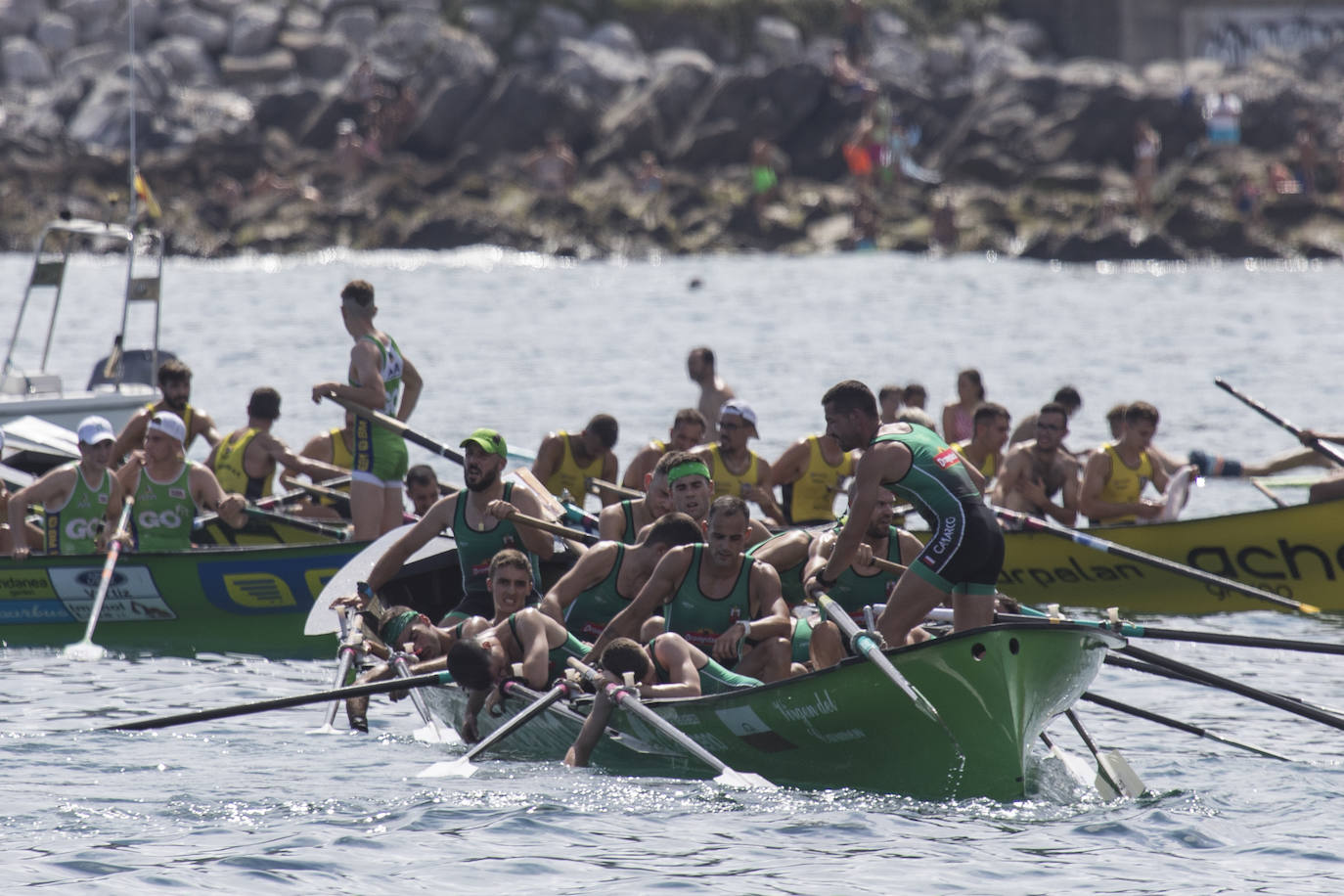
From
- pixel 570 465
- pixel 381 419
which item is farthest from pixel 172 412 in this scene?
pixel 570 465

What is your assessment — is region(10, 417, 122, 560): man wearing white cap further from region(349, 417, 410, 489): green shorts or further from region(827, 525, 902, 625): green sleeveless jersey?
region(827, 525, 902, 625): green sleeveless jersey

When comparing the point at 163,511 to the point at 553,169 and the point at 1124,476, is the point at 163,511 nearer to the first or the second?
the point at 1124,476

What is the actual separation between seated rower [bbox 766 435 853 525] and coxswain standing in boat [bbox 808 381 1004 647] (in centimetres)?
613

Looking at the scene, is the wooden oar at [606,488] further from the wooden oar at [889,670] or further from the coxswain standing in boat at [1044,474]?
the wooden oar at [889,670]

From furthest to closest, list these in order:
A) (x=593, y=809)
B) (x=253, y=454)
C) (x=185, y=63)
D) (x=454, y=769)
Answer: (x=185, y=63)
(x=253, y=454)
(x=454, y=769)
(x=593, y=809)

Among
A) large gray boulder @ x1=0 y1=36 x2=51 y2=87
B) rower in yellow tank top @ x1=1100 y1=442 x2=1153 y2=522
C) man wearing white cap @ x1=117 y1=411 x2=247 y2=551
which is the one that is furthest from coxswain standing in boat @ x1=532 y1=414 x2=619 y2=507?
large gray boulder @ x1=0 y1=36 x2=51 y2=87

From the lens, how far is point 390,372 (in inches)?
602

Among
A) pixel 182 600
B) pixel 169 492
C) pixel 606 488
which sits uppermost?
pixel 606 488

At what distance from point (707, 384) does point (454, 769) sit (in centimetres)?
845

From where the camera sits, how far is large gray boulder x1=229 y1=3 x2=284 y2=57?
2613 inches

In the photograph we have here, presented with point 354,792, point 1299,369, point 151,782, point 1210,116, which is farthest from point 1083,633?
point 1210,116

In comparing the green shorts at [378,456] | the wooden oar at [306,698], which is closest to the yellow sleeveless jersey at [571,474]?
the green shorts at [378,456]

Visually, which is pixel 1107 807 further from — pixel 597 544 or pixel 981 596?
pixel 597 544

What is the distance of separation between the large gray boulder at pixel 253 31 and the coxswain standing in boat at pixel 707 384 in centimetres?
5138
